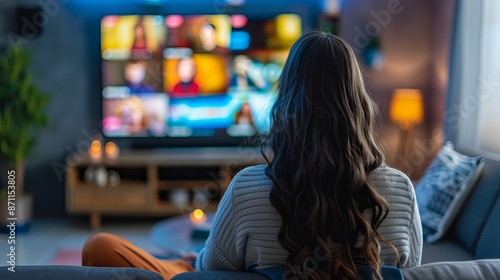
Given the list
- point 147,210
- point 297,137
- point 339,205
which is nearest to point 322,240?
point 339,205

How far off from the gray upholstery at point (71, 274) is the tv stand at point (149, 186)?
3192mm

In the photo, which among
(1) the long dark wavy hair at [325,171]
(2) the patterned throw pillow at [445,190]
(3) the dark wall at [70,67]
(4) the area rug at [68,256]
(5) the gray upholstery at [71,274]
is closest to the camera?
(5) the gray upholstery at [71,274]

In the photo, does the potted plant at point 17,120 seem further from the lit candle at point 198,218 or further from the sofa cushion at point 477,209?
the sofa cushion at point 477,209

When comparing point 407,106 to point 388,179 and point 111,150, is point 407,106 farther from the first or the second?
point 388,179

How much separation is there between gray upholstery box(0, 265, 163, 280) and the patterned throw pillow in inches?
69.4

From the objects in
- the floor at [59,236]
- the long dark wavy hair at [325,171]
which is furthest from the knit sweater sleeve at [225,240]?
the floor at [59,236]

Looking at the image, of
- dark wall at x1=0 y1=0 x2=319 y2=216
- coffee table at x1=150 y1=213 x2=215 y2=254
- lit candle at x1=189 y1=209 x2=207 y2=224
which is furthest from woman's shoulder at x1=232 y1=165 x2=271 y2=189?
dark wall at x1=0 y1=0 x2=319 y2=216

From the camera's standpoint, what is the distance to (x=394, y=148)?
478cm

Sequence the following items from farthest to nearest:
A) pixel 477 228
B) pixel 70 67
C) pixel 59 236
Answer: pixel 70 67
pixel 59 236
pixel 477 228

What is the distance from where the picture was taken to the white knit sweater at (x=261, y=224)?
137cm

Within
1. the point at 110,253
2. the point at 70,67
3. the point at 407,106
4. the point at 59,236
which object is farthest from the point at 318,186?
the point at 70,67

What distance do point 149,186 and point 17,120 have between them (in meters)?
1.13

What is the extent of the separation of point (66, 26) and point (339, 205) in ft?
13.1

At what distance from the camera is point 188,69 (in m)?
4.73
